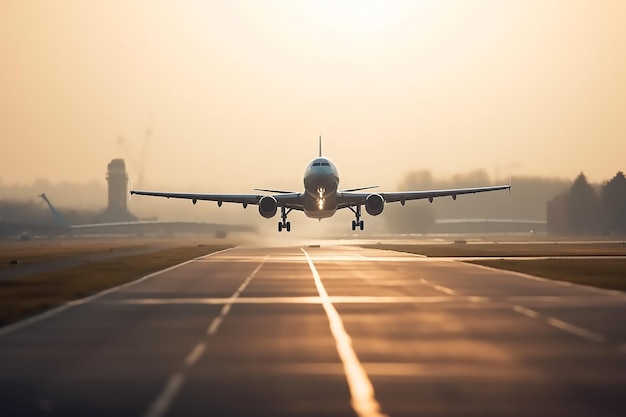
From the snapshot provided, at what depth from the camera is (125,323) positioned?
75.1ft

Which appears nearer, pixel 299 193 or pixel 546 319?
pixel 546 319

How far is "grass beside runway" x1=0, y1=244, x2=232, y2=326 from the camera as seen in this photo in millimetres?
27444

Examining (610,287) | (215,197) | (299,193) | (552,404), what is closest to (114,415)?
(552,404)

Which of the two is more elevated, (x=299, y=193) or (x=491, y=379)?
(x=299, y=193)

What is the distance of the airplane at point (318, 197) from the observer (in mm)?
77125

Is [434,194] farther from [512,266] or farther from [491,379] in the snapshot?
[491,379]

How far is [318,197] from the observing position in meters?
79.2

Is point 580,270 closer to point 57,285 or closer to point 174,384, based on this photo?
point 57,285

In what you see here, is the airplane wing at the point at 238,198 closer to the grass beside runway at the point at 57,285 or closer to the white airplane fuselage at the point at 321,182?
the white airplane fuselage at the point at 321,182

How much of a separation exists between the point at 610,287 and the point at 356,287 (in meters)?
9.25

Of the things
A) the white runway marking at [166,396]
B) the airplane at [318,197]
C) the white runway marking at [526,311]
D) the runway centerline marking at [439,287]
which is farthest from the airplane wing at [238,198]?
the white runway marking at [166,396]

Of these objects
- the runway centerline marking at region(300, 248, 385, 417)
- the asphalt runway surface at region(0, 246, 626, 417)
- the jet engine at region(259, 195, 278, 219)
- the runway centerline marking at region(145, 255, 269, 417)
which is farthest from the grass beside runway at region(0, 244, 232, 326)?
the jet engine at region(259, 195, 278, 219)

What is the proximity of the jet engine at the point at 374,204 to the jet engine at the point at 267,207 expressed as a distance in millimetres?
7645

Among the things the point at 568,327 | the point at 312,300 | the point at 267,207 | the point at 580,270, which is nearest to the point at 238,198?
the point at 267,207
